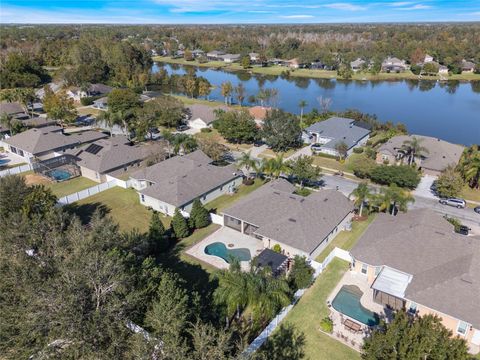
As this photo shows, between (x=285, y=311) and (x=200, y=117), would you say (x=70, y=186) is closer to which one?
(x=200, y=117)

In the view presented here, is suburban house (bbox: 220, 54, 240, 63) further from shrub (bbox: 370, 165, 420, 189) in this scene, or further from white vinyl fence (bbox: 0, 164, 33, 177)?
shrub (bbox: 370, 165, 420, 189)

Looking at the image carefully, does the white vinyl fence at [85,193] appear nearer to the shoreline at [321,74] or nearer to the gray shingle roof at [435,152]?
the gray shingle roof at [435,152]

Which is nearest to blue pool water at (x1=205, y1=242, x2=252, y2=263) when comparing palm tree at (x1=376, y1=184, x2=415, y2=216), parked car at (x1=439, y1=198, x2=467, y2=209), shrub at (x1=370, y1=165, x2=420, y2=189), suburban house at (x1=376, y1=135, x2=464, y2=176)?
palm tree at (x1=376, y1=184, x2=415, y2=216)

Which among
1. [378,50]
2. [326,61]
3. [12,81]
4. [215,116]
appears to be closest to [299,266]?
[215,116]

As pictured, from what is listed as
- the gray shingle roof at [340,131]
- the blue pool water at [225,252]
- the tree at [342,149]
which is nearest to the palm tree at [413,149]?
the tree at [342,149]

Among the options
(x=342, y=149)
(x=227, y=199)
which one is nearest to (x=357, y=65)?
(x=342, y=149)

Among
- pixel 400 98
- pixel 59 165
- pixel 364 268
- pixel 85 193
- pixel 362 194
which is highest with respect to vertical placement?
pixel 362 194
